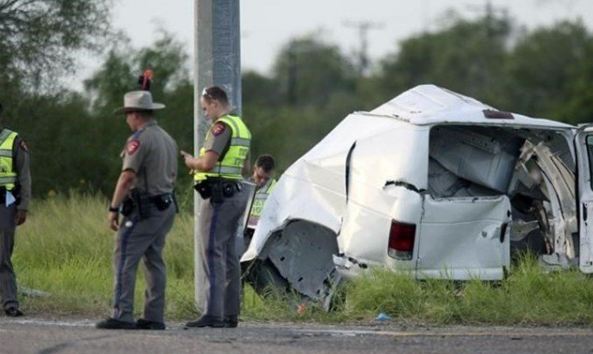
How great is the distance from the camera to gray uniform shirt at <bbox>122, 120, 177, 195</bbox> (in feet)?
37.1

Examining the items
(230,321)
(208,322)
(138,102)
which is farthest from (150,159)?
(230,321)

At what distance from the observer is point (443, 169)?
1361cm

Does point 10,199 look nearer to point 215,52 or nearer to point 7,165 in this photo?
point 7,165

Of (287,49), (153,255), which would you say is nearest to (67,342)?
(153,255)

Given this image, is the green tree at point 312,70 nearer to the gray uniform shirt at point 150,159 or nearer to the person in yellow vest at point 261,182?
the person in yellow vest at point 261,182

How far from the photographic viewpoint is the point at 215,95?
11875 mm

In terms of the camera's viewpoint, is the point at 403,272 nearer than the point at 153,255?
No

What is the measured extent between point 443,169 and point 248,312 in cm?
200

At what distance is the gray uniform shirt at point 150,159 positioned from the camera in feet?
37.1

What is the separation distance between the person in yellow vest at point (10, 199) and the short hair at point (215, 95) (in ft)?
6.71

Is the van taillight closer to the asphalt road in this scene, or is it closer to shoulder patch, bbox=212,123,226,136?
the asphalt road

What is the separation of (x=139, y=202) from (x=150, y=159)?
0.30m

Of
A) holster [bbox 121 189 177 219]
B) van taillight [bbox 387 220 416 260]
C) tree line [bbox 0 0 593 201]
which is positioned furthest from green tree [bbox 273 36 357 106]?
holster [bbox 121 189 177 219]

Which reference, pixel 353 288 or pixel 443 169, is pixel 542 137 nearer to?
pixel 443 169
